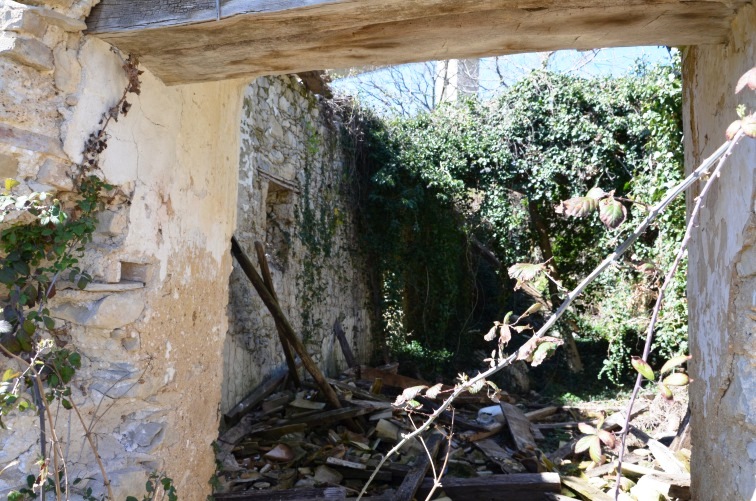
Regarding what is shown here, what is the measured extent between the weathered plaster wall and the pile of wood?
164 centimetres

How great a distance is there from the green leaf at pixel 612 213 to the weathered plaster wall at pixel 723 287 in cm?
48

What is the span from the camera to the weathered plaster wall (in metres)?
1.99

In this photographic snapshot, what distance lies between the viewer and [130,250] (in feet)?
7.82

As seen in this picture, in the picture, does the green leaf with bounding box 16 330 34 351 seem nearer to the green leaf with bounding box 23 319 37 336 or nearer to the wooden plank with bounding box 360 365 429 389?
the green leaf with bounding box 23 319 37 336

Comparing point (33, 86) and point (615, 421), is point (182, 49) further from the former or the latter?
point (615, 421)

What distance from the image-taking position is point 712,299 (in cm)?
238

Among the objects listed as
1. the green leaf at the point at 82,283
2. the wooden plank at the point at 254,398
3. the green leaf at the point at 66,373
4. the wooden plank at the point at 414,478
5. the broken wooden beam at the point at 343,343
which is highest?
the green leaf at the point at 82,283

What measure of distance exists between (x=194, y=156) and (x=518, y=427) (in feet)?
15.2

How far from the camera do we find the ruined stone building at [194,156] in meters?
2.01

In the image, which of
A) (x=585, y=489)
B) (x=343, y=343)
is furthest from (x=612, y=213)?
(x=343, y=343)

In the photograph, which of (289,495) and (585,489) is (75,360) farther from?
(585,489)

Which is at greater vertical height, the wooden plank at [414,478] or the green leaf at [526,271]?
the green leaf at [526,271]

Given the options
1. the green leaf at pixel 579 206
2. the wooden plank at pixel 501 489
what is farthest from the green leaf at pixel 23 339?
the wooden plank at pixel 501 489

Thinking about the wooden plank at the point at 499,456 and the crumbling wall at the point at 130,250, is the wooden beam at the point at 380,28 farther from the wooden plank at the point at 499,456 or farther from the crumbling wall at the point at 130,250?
the wooden plank at the point at 499,456
